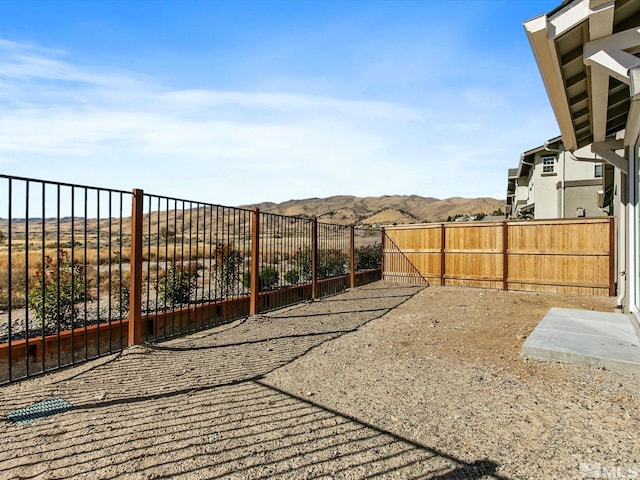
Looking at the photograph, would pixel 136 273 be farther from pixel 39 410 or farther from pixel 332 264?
pixel 332 264

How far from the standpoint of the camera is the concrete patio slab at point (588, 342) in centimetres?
401

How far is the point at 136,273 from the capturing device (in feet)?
15.0

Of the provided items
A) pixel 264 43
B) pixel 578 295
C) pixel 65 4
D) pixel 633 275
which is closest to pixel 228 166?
pixel 264 43

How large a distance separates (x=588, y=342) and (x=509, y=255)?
281 inches

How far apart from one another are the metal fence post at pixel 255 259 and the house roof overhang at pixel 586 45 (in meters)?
4.68

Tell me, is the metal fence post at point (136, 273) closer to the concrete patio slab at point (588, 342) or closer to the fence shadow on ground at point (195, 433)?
the fence shadow on ground at point (195, 433)

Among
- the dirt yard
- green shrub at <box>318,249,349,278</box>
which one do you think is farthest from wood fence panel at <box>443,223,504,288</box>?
the dirt yard

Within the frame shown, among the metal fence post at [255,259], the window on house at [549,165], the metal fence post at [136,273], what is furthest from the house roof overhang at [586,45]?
the window on house at [549,165]

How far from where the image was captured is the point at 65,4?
6.17 metres

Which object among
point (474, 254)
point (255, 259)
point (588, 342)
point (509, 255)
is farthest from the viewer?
point (474, 254)

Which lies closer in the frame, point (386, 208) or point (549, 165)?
point (549, 165)

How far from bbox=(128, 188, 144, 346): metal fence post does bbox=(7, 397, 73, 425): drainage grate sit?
1455mm

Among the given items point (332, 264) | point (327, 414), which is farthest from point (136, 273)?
point (332, 264)

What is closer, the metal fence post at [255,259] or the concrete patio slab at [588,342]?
the concrete patio slab at [588,342]
